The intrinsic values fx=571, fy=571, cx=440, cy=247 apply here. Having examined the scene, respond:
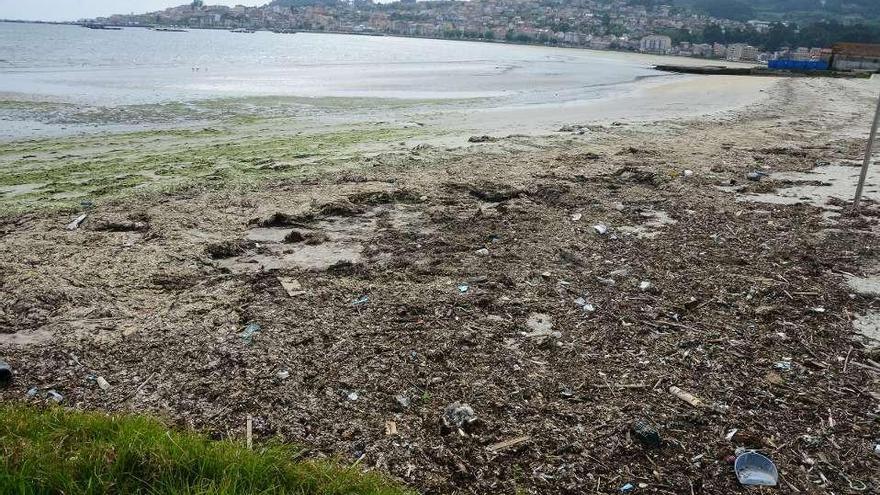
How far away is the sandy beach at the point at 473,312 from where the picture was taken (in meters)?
3.46

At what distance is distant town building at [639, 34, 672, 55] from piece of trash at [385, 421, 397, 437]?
143 metres

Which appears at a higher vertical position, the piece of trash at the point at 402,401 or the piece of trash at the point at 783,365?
Result: the piece of trash at the point at 402,401

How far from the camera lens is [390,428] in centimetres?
355

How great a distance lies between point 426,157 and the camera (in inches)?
464

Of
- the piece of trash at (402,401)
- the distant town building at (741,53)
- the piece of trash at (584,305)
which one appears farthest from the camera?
the distant town building at (741,53)

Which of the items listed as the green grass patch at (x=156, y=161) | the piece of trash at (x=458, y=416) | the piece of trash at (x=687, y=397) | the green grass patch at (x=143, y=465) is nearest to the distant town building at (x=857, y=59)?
the green grass patch at (x=156, y=161)

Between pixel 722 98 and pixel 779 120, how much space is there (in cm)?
1105

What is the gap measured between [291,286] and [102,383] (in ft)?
6.25

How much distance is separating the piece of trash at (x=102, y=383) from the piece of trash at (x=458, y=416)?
2325mm

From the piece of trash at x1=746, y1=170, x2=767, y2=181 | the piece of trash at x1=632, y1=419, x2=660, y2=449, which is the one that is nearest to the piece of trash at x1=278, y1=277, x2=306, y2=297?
the piece of trash at x1=632, y1=419, x2=660, y2=449

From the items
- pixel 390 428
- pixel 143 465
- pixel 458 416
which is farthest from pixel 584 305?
pixel 143 465

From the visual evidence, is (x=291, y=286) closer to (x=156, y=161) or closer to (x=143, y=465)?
(x=143, y=465)

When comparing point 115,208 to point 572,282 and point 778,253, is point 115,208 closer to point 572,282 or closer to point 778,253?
point 572,282

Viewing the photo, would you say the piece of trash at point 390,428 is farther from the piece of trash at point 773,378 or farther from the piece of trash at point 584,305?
the piece of trash at point 773,378
